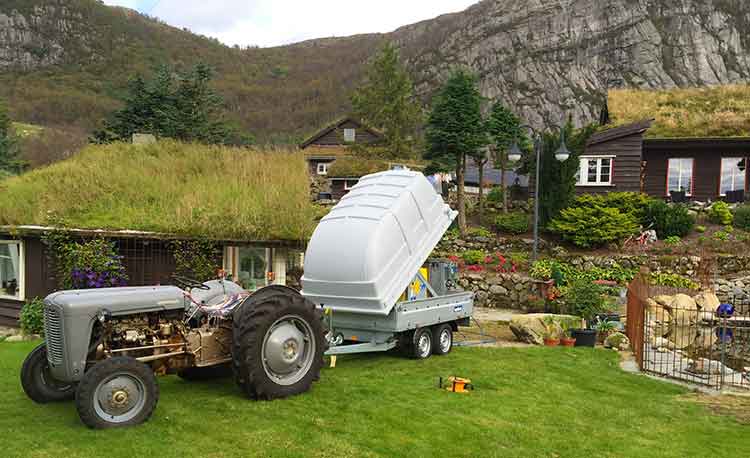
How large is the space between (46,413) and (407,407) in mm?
4209

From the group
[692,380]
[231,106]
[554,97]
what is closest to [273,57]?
[231,106]

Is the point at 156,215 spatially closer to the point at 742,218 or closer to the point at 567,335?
the point at 567,335

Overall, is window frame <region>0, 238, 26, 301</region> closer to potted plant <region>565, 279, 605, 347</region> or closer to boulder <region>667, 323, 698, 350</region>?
potted plant <region>565, 279, 605, 347</region>

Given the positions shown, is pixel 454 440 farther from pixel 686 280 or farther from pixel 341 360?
pixel 686 280

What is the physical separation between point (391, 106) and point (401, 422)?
43190mm

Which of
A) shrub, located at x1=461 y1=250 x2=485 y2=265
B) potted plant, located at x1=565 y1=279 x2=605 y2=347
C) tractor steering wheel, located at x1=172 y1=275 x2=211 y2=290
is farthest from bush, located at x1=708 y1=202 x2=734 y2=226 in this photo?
tractor steering wheel, located at x1=172 y1=275 x2=211 y2=290

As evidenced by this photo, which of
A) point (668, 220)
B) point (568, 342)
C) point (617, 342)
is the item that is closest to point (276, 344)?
point (568, 342)

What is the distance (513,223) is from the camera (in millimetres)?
25406

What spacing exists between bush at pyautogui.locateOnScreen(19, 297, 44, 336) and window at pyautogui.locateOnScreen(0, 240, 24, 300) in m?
1.16

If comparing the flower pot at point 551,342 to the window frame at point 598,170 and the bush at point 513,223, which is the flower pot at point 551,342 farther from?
the window frame at point 598,170

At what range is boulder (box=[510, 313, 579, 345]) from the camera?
1266cm

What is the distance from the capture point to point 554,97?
302ft

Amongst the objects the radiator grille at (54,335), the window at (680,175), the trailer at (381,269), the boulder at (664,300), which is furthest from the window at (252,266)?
the window at (680,175)

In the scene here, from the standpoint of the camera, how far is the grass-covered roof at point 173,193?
42.1 feet
